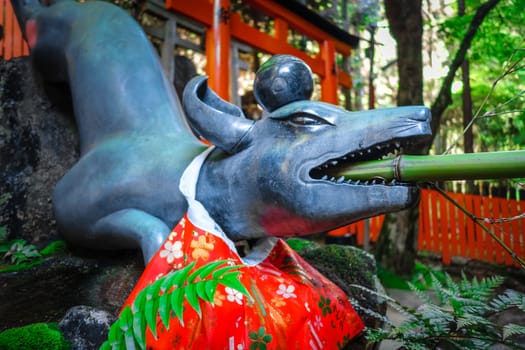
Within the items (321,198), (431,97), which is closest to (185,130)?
(321,198)

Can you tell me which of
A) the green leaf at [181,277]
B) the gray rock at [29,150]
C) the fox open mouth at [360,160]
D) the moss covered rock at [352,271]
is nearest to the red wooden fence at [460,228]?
the moss covered rock at [352,271]

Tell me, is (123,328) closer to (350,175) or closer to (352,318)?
(350,175)

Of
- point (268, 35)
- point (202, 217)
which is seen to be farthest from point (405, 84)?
point (202, 217)

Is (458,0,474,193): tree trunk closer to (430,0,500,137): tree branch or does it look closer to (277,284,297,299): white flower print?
(430,0,500,137): tree branch

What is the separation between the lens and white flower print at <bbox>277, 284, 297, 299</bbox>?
5.24 feet

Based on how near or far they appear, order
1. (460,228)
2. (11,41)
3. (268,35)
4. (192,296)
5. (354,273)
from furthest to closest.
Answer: (460,228) < (268,35) < (11,41) < (354,273) < (192,296)

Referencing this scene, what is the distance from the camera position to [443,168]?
1152 mm

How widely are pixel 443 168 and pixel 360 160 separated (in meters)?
0.35

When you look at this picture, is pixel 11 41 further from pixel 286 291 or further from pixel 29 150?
pixel 286 291

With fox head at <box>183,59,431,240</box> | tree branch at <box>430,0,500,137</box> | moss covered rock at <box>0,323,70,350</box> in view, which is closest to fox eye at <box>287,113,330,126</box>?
fox head at <box>183,59,431,240</box>

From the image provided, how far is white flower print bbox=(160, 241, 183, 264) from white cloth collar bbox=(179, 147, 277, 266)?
11 centimetres

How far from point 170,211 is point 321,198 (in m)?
0.79

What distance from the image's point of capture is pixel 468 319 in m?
1.59

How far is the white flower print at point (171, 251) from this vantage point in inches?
60.7
